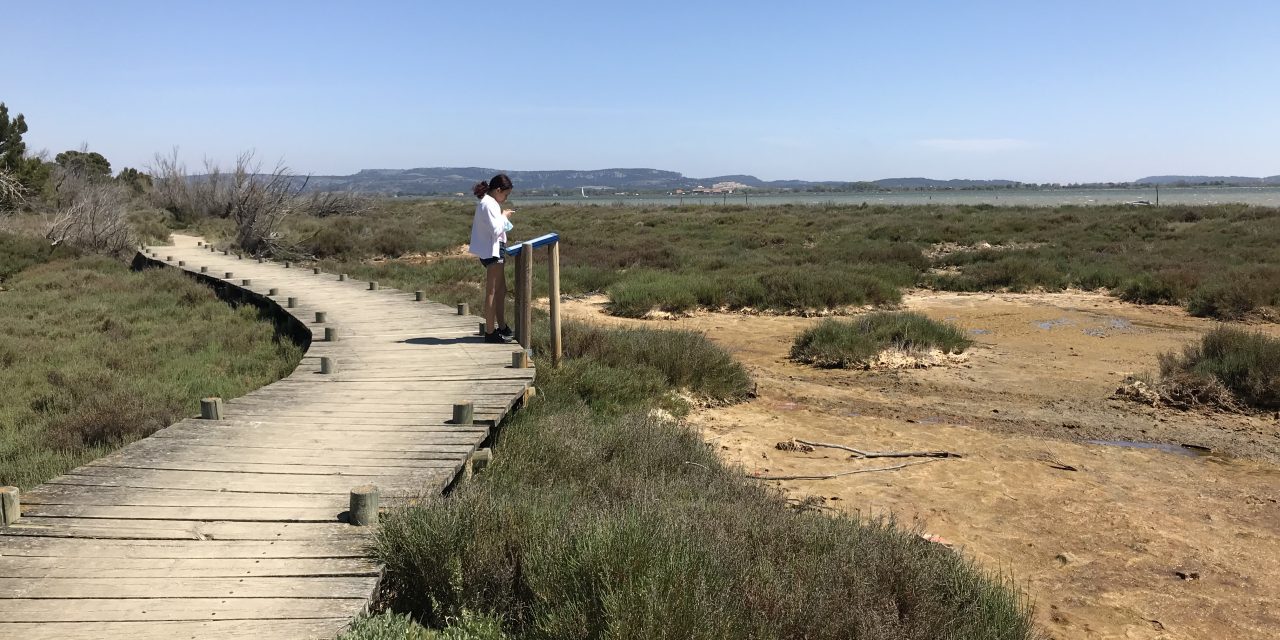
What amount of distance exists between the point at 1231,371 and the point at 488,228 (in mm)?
7891

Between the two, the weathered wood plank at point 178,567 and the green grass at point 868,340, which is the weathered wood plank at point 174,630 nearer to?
the weathered wood plank at point 178,567

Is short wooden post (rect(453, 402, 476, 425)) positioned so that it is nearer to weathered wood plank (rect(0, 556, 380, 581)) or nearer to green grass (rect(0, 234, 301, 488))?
weathered wood plank (rect(0, 556, 380, 581))

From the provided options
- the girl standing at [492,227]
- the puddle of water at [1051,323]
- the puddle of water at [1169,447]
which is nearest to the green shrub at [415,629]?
the girl standing at [492,227]

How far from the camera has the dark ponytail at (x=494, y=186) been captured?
7.18m

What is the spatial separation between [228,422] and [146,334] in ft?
22.7

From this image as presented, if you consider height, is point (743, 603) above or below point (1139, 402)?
above

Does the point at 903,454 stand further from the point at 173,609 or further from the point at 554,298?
the point at 173,609

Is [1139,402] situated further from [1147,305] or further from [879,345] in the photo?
[1147,305]

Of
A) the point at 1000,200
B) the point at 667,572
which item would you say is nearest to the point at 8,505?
the point at 667,572

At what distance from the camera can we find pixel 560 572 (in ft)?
10.4

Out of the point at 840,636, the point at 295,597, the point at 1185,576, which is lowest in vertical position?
the point at 1185,576

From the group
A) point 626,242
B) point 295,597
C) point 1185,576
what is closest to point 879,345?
point 1185,576

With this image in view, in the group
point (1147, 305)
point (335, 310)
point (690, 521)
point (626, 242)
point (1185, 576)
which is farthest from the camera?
point (626, 242)

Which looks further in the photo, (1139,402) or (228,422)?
(1139,402)
